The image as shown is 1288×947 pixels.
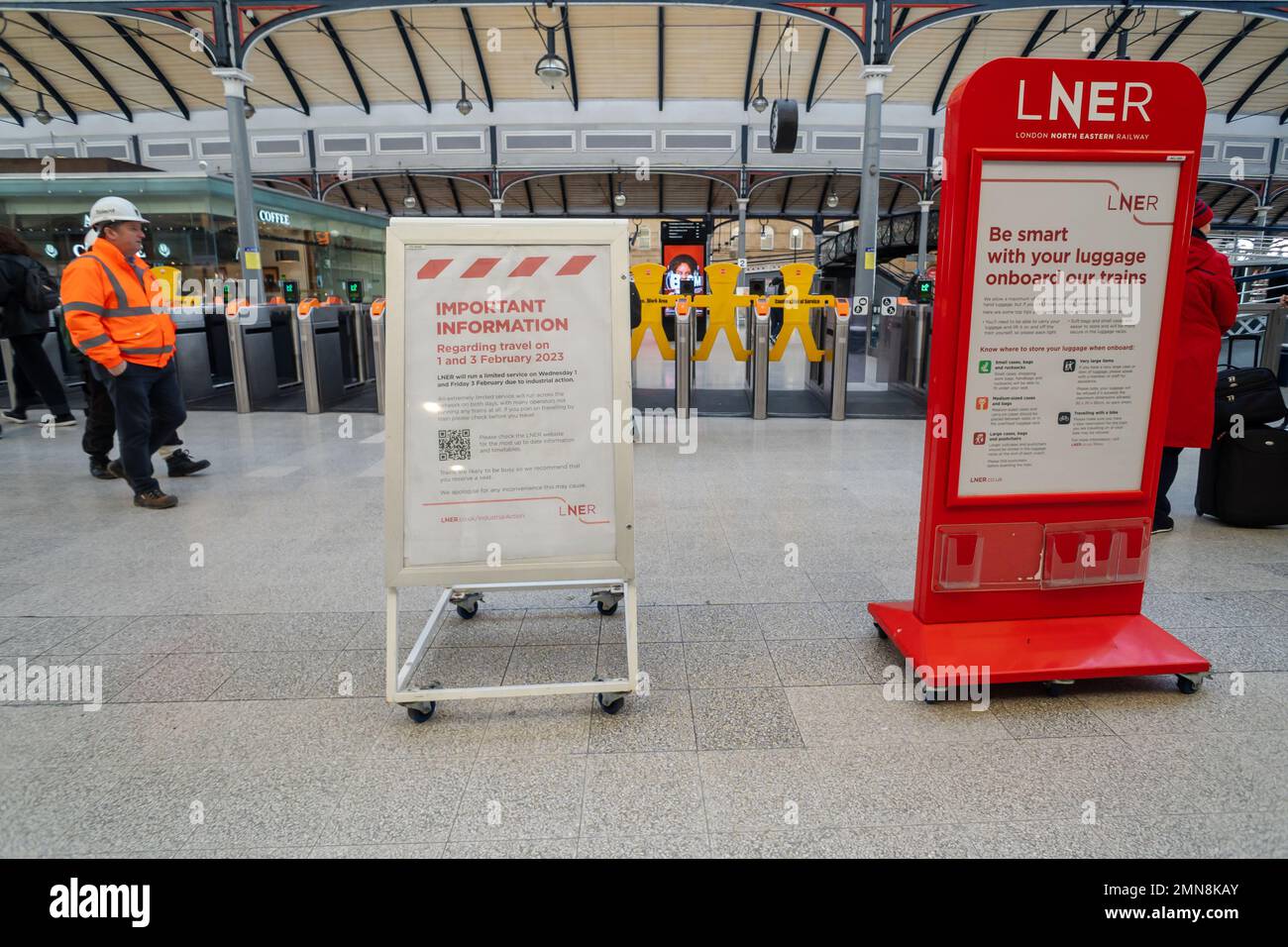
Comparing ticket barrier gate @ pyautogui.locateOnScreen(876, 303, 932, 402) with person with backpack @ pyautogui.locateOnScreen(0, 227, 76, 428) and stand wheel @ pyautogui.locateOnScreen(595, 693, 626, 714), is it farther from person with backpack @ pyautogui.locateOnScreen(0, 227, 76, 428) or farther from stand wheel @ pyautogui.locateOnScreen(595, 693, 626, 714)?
person with backpack @ pyautogui.locateOnScreen(0, 227, 76, 428)

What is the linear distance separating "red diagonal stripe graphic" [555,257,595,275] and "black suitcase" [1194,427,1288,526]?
3943mm

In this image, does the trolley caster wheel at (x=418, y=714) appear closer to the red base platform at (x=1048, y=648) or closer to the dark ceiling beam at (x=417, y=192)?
the red base platform at (x=1048, y=648)

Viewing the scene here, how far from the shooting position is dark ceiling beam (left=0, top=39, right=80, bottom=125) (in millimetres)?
18670

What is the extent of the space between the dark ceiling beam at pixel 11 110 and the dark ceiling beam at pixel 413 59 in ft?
38.2

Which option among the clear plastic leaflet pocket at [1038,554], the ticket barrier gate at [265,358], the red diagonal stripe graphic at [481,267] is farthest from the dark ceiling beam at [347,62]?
the clear plastic leaflet pocket at [1038,554]

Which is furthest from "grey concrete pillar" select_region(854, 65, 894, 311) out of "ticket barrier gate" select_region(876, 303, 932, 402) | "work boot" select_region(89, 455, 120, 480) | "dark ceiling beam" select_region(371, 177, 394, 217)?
"dark ceiling beam" select_region(371, 177, 394, 217)

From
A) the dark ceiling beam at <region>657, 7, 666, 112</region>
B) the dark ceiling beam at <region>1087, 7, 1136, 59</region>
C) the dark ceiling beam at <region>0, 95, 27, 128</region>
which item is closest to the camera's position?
the dark ceiling beam at <region>1087, 7, 1136, 59</region>

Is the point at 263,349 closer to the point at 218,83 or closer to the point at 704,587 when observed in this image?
the point at 704,587

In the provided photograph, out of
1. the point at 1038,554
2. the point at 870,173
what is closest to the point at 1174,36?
the point at 870,173

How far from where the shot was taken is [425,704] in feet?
7.52

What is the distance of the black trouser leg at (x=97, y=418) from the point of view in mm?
4996

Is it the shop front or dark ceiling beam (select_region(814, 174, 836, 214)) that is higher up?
dark ceiling beam (select_region(814, 174, 836, 214))

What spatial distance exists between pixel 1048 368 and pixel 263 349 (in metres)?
9.00

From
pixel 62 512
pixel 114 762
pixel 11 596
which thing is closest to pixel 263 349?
pixel 62 512
